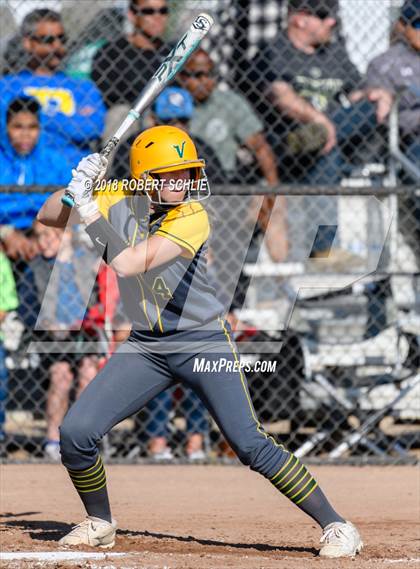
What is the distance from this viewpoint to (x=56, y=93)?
24.8 feet

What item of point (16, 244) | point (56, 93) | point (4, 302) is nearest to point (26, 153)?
point (56, 93)

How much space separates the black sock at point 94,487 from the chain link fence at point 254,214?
7.80 feet

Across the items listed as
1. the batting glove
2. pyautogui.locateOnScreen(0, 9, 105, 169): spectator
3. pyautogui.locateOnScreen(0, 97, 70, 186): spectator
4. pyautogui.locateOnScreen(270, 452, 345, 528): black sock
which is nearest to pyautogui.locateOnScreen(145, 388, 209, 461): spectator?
pyautogui.locateOnScreen(0, 97, 70, 186): spectator

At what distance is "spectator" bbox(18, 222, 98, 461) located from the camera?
7.16 m

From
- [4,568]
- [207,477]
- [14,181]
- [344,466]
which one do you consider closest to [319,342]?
[344,466]

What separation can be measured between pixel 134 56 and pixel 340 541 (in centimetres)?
432

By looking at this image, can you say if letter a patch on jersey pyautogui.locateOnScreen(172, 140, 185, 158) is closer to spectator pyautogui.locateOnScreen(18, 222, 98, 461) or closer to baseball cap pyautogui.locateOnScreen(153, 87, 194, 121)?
spectator pyautogui.locateOnScreen(18, 222, 98, 461)

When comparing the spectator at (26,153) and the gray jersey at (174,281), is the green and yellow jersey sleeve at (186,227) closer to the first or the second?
the gray jersey at (174,281)

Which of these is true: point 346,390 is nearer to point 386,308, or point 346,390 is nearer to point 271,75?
point 386,308

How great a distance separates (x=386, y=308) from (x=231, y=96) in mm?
1911

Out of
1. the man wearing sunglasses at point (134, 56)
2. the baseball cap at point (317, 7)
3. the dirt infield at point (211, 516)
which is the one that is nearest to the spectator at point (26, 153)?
the man wearing sunglasses at point (134, 56)

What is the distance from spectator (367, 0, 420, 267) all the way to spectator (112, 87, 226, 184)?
4.48 feet

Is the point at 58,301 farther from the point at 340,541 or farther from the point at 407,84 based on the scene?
the point at 340,541

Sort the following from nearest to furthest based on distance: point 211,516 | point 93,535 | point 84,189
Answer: point 84,189 → point 93,535 → point 211,516
